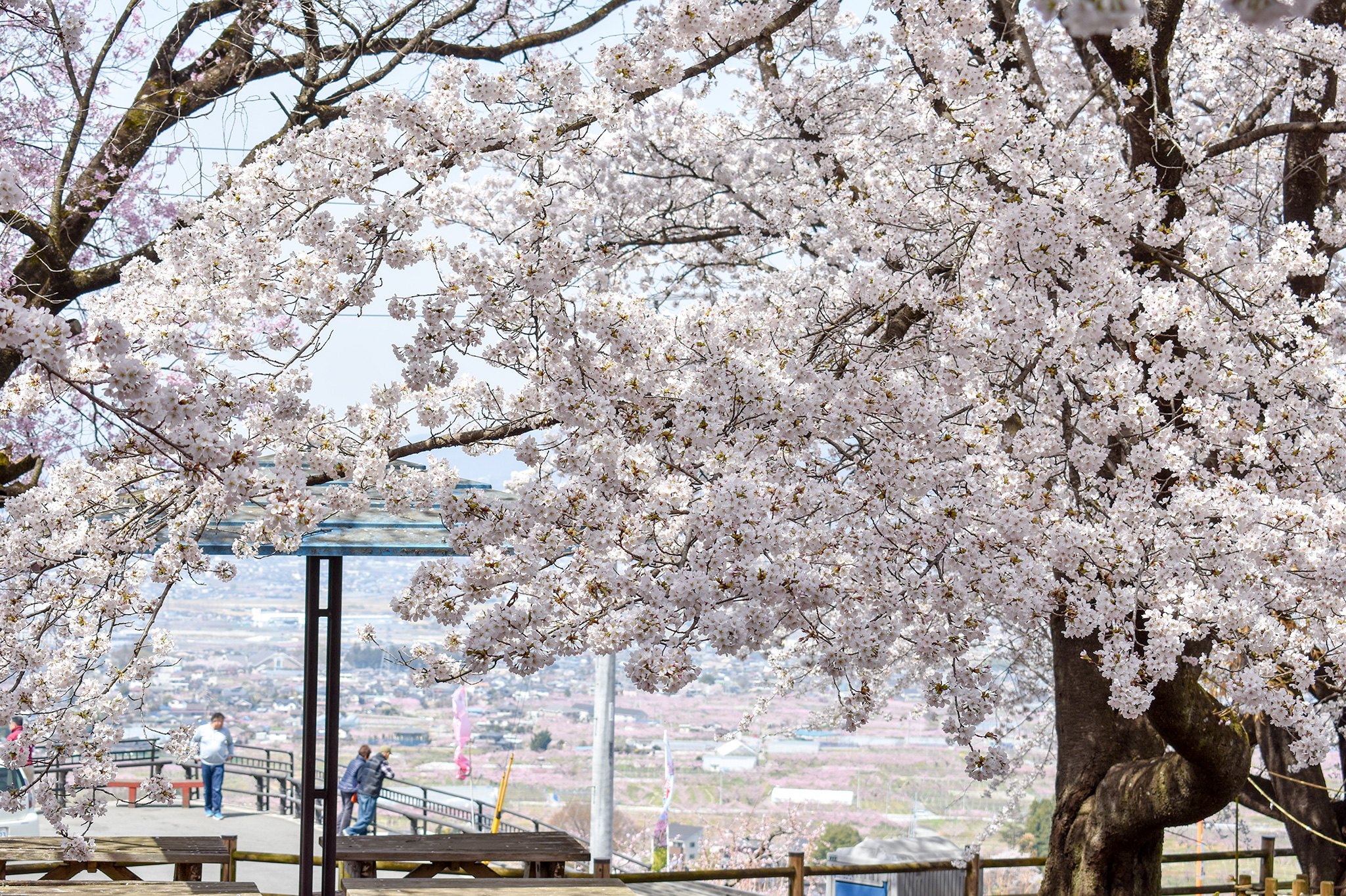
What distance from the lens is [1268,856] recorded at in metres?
9.20

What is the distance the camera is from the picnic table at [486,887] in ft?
18.3

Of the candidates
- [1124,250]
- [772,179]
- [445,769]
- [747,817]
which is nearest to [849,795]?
[747,817]

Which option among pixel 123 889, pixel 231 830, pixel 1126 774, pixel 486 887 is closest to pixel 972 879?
pixel 1126 774

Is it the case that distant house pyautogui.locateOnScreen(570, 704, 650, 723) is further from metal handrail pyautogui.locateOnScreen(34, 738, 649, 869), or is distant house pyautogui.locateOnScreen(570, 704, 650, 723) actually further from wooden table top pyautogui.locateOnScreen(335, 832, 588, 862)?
wooden table top pyautogui.locateOnScreen(335, 832, 588, 862)

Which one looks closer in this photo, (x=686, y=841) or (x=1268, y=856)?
(x=1268, y=856)

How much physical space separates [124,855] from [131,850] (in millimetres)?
123

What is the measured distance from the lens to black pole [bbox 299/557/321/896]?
5.43 m

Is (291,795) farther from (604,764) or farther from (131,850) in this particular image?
(131,850)

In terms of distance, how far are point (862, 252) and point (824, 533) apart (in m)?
2.88

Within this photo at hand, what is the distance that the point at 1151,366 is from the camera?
5.43 metres

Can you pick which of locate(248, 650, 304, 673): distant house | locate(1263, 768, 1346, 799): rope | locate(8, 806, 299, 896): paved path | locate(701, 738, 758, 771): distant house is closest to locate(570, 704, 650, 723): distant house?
locate(701, 738, 758, 771): distant house

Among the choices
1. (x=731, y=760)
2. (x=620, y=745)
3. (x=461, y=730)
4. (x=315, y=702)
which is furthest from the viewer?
(x=620, y=745)

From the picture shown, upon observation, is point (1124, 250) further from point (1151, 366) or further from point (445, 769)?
point (445, 769)

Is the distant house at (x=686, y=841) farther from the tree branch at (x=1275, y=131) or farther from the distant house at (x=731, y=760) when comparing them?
the tree branch at (x=1275, y=131)
